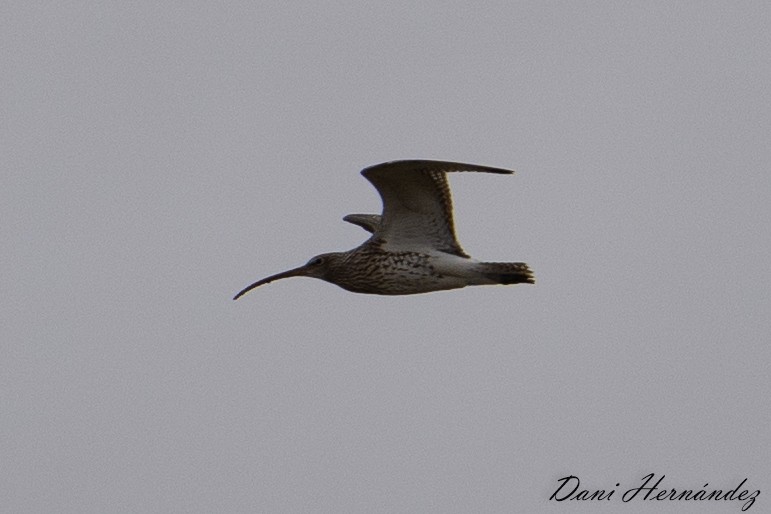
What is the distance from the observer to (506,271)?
1551 cm

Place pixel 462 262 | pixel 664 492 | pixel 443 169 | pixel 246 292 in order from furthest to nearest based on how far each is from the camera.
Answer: pixel 246 292 < pixel 664 492 < pixel 462 262 < pixel 443 169

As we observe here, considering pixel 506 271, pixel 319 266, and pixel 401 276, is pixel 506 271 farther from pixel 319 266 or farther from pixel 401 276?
pixel 319 266

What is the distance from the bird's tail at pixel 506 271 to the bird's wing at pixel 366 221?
2678 millimetres

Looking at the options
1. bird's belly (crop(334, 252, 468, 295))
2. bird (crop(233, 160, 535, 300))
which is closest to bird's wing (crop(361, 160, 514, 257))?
bird (crop(233, 160, 535, 300))

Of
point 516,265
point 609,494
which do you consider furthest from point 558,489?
point 516,265

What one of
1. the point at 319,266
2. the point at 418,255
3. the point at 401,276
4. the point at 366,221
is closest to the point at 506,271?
the point at 418,255

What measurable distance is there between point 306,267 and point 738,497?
5185 millimetres

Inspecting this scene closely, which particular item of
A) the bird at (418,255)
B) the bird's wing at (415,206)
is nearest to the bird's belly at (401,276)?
the bird at (418,255)

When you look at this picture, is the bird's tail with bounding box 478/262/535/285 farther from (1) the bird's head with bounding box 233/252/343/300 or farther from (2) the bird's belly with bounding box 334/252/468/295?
(1) the bird's head with bounding box 233/252/343/300

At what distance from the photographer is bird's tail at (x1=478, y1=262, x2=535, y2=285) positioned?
15.5 meters

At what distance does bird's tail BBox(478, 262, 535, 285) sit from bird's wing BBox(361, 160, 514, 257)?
30cm

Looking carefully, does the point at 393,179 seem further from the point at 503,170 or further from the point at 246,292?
the point at 246,292

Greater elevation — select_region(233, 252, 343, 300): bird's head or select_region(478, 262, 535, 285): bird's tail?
select_region(233, 252, 343, 300): bird's head

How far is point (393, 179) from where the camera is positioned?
14.9 meters
